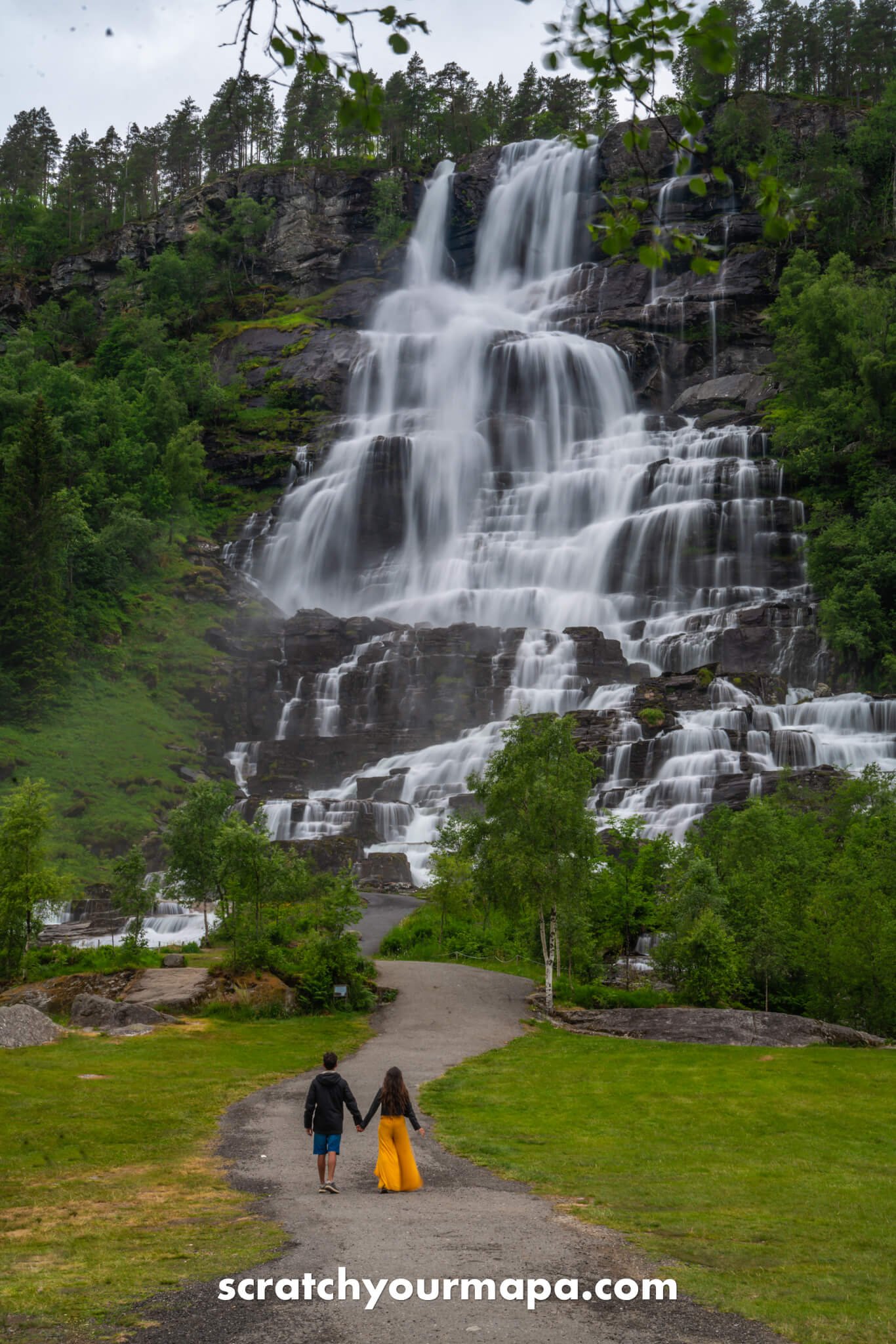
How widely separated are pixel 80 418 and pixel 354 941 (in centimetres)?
6554

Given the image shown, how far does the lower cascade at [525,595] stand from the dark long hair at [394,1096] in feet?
125

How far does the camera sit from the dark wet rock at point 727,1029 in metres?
25.5

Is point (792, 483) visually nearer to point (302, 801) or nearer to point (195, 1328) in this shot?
point (302, 801)

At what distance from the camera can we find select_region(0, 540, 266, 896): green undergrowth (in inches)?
2168

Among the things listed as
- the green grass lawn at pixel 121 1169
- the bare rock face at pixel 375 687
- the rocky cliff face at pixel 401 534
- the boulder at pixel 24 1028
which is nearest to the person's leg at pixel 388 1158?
the green grass lawn at pixel 121 1169

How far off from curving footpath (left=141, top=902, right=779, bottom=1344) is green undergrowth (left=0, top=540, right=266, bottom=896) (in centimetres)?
4014

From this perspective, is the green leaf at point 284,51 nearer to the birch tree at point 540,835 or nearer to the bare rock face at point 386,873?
the birch tree at point 540,835

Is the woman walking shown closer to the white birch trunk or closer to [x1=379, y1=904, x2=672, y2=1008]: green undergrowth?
the white birch trunk

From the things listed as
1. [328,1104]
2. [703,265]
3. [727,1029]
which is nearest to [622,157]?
[727,1029]

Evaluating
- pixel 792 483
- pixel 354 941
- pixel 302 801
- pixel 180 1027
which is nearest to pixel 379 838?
pixel 302 801

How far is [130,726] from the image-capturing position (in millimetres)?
64938

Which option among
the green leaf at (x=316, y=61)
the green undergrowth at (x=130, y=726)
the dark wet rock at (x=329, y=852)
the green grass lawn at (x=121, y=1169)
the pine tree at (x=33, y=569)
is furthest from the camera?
the pine tree at (x=33, y=569)

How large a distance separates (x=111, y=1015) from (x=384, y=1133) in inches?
696

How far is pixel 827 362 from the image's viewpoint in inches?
2995
